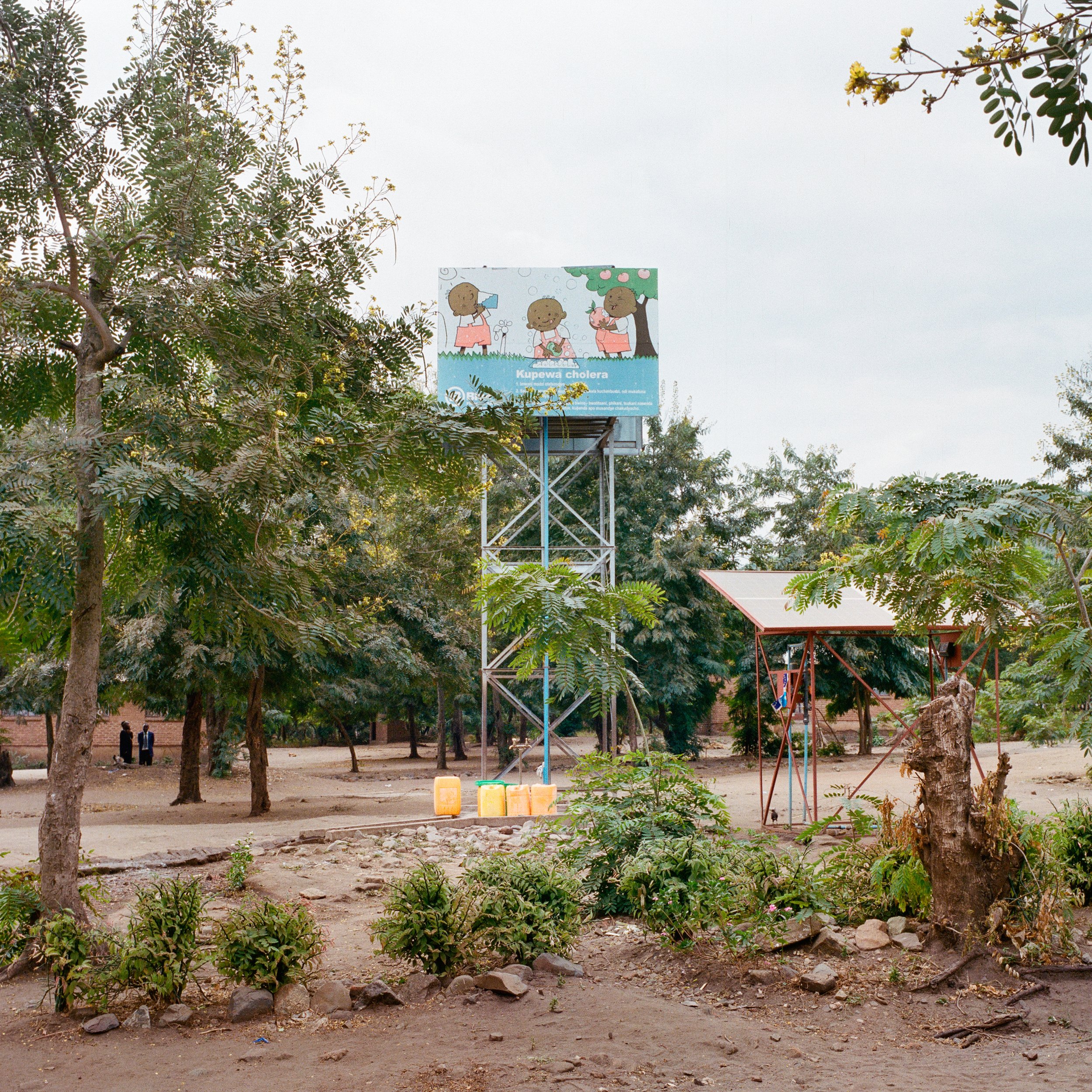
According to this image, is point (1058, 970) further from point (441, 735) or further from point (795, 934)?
point (441, 735)

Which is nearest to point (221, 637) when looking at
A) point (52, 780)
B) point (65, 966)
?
point (52, 780)

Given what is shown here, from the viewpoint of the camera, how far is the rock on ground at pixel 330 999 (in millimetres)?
5133

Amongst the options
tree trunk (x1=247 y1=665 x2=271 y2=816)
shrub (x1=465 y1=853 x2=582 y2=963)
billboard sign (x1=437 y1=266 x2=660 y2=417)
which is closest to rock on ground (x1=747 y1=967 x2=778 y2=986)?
shrub (x1=465 y1=853 x2=582 y2=963)

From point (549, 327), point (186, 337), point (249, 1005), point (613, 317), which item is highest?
point (613, 317)

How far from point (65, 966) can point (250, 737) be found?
12.1 meters

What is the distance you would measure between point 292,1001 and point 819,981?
291cm

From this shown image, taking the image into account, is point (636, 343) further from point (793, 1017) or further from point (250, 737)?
point (793, 1017)

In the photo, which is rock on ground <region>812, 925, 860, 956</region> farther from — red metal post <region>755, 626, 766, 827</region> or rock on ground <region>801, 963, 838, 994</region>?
red metal post <region>755, 626, 766, 827</region>

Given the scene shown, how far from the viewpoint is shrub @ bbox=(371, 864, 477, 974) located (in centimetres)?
533

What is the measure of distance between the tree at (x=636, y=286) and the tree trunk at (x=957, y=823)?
43.8 feet

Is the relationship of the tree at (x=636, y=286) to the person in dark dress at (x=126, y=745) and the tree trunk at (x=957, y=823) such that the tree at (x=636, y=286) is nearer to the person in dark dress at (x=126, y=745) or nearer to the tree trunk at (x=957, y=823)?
the tree trunk at (x=957, y=823)

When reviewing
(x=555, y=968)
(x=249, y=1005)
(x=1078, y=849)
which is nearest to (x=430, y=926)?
(x=555, y=968)

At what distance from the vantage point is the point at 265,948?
516cm

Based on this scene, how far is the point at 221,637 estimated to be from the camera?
538 inches
